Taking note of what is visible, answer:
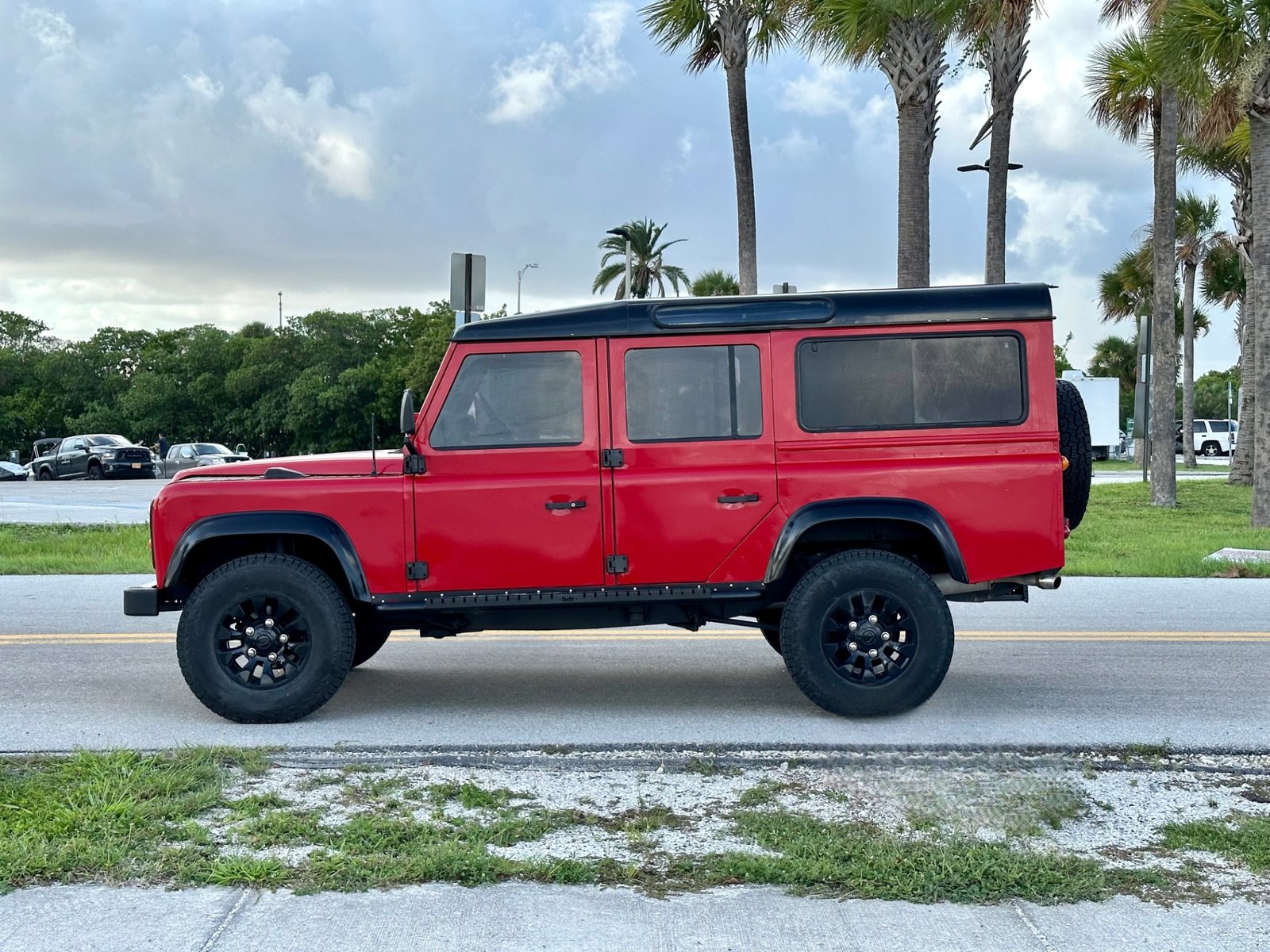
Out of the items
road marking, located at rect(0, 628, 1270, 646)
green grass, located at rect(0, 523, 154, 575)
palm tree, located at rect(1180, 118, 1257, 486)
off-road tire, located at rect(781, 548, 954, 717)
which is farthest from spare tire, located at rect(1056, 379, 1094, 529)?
palm tree, located at rect(1180, 118, 1257, 486)

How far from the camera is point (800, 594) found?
257 inches

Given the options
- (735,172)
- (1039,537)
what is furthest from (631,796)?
(735,172)

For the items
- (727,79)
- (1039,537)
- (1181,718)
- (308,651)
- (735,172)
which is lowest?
(1181,718)

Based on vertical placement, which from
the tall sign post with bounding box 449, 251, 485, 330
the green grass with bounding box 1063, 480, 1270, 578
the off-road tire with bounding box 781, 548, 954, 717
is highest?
the tall sign post with bounding box 449, 251, 485, 330

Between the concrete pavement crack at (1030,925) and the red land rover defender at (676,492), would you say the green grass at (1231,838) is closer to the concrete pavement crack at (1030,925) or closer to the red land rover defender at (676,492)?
the concrete pavement crack at (1030,925)

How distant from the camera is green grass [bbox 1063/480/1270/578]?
43.3ft

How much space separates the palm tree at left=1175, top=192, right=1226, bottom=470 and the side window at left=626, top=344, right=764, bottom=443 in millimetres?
40661

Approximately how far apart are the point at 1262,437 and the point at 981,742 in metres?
13.9

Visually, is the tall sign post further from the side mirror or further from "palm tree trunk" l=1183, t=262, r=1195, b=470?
"palm tree trunk" l=1183, t=262, r=1195, b=470

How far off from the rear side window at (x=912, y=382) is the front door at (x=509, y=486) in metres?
1.15

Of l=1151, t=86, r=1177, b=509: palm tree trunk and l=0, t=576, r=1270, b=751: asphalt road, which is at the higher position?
l=1151, t=86, r=1177, b=509: palm tree trunk

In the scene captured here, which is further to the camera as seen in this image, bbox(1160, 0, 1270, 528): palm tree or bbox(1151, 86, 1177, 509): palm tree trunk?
bbox(1151, 86, 1177, 509): palm tree trunk

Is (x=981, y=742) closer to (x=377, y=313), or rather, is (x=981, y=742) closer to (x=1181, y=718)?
(x=1181, y=718)

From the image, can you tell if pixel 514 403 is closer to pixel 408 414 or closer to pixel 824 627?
pixel 408 414
